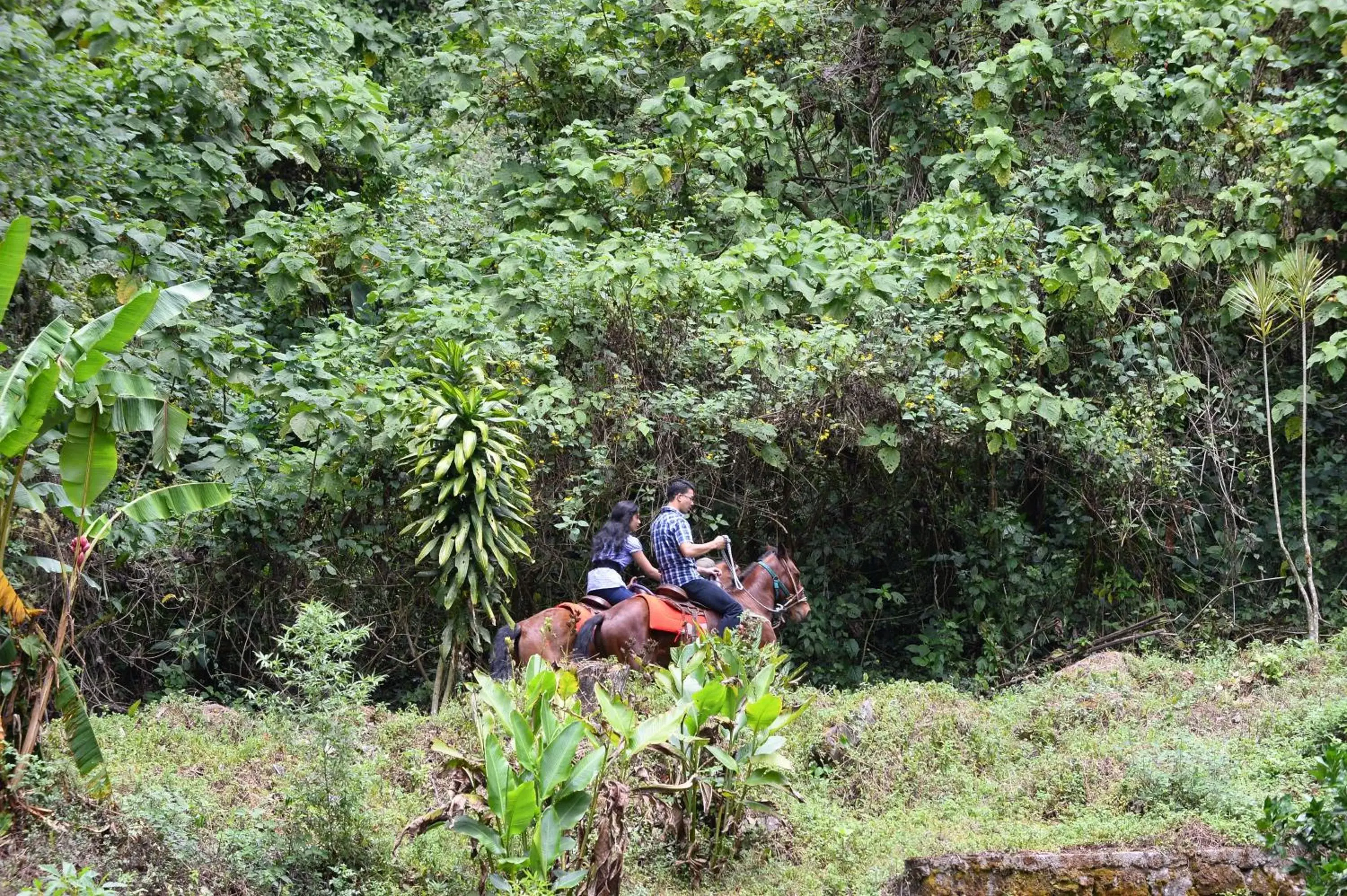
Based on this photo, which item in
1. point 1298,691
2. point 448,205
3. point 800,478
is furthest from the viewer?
point 448,205

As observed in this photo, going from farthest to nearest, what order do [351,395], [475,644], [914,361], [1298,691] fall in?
[914,361], [351,395], [475,644], [1298,691]

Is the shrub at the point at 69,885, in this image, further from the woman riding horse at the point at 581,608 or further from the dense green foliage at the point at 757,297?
the dense green foliage at the point at 757,297

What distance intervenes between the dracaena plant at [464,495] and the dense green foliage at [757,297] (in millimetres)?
600

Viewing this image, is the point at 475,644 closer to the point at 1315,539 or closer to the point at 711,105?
the point at 711,105

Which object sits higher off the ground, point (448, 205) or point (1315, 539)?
point (448, 205)

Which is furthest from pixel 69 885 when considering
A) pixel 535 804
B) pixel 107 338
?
pixel 107 338

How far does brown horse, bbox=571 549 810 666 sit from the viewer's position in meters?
9.09

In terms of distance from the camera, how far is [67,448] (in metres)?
6.35

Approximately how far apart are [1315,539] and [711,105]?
729 cm

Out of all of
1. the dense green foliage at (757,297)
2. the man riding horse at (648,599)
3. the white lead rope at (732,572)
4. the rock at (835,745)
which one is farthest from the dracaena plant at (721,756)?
the dense green foliage at (757,297)

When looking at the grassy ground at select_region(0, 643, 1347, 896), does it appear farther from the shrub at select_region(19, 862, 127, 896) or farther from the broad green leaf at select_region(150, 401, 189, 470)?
the broad green leaf at select_region(150, 401, 189, 470)

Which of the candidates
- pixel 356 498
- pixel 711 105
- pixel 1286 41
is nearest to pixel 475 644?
pixel 356 498

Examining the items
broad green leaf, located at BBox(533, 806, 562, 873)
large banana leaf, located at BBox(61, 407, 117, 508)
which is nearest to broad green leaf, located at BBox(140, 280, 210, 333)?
large banana leaf, located at BBox(61, 407, 117, 508)

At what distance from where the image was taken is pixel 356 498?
1041cm
